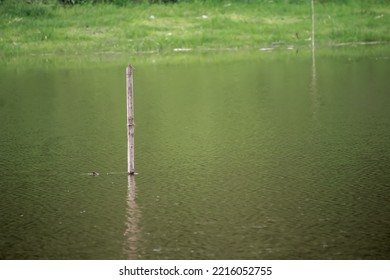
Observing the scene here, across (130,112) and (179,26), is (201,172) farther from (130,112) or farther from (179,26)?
(179,26)

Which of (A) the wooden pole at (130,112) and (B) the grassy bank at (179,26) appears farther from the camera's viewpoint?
(B) the grassy bank at (179,26)

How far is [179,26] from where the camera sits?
66.8 m

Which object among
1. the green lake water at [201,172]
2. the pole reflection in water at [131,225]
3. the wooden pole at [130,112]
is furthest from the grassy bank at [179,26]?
the pole reflection in water at [131,225]

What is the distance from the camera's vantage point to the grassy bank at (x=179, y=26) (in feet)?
208

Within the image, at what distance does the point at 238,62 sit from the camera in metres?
53.2

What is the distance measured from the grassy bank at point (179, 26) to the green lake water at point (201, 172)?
21.5 m

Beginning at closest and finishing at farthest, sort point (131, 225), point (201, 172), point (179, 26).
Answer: point (131, 225) → point (201, 172) → point (179, 26)

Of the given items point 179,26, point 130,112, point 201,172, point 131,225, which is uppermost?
point 130,112

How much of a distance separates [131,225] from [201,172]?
4.69m

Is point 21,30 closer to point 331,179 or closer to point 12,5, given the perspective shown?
point 12,5

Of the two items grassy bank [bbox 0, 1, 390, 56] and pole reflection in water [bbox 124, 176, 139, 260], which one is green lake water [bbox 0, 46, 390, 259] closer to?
pole reflection in water [bbox 124, 176, 139, 260]

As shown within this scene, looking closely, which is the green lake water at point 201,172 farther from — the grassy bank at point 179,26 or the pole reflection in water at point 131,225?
the grassy bank at point 179,26

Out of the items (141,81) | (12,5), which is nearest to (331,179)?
(141,81)

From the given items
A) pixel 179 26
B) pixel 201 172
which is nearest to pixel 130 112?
pixel 201 172
